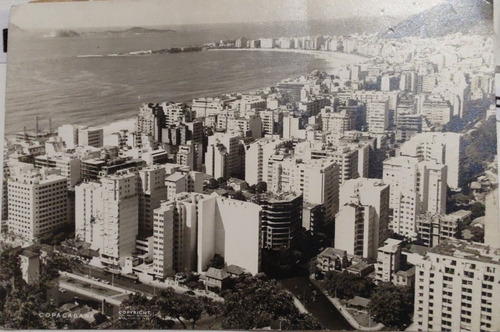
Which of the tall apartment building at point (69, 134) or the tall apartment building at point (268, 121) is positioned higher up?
the tall apartment building at point (268, 121)

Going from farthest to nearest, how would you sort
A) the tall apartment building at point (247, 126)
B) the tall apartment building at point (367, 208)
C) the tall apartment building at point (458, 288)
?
the tall apartment building at point (247, 126) → the tall apartment building at point (367, 208) → the tall apartment building at point (458, 288)

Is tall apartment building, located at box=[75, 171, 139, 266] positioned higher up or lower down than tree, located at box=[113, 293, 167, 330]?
higher up

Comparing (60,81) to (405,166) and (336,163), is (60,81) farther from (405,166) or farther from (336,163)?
(405,166)

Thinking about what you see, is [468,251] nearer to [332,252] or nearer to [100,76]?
[332,252]

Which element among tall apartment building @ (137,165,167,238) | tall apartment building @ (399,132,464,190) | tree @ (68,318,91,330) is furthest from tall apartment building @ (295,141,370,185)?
tree @ (68,318,91,330)

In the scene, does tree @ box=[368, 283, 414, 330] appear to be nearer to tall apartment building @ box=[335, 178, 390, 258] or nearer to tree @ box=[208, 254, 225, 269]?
tall apartment building @ box=[335, 178, 390, 258]

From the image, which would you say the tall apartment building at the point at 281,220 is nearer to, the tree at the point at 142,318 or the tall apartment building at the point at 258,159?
the tall apartment building at the point at 258,159

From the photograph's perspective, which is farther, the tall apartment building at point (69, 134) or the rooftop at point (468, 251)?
the tall apartment building at point (69, 134)

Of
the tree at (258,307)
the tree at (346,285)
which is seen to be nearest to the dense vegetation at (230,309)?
the tree at (258,307)
